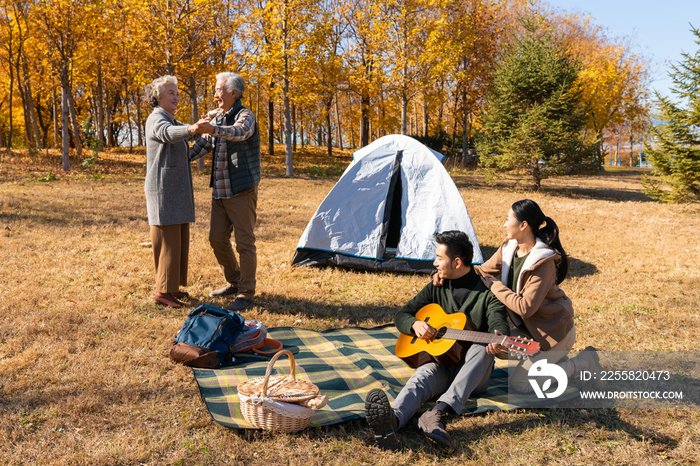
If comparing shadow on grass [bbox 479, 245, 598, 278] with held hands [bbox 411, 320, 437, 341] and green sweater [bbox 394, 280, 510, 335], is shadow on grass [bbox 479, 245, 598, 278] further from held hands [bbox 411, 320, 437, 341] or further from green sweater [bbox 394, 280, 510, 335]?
held hands [bbox 411, 320, 437, 341]

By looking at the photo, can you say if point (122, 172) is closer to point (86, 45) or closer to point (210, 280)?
point (86, 45)

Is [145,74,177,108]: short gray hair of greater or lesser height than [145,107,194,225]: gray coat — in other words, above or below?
above

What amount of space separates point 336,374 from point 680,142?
11.1m

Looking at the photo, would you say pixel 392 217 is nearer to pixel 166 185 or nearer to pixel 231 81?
pixel 231 81

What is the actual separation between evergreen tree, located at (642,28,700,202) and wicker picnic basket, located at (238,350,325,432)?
1145cm

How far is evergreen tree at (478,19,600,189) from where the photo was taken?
13242mm

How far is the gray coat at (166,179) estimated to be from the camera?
14.1ft

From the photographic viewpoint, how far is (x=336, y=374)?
3.37 metres

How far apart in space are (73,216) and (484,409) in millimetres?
7965

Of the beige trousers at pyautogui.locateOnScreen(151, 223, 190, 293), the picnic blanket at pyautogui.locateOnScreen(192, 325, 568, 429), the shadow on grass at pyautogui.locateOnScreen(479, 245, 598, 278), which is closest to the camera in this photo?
the picnic blanket at pyautogui.locateOnScreen(192, 325, 568, 429)

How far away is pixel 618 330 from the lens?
4344 mm

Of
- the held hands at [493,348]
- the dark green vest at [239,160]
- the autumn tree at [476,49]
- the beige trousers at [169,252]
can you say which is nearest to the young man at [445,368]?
the held hands at [493,348]

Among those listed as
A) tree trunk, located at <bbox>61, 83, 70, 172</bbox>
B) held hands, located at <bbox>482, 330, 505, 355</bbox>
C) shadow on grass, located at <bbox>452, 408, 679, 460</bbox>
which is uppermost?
tree trunk, located at <bbox>61, 83, 70, 172</bbox>

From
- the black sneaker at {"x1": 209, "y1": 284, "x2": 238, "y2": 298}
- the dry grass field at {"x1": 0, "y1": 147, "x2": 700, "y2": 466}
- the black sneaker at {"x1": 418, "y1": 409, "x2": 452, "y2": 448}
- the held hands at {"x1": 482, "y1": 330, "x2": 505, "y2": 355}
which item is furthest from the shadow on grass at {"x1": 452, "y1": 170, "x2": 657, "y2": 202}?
the black sneaker at {"x1": 418, "y1": 409, "x2": 452, "y2": 448}
